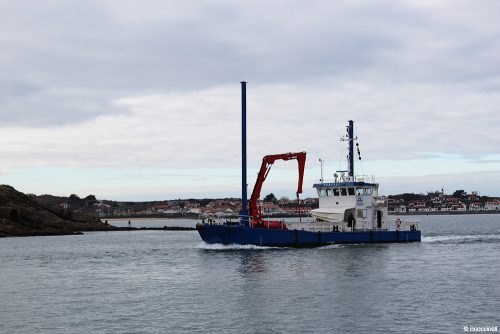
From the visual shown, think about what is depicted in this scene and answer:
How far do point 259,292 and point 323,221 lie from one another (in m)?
29.2

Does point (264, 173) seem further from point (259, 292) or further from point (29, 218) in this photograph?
point (29, 218)

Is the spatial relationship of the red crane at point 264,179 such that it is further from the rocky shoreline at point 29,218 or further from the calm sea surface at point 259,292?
the rocky shoreline at point 29,218

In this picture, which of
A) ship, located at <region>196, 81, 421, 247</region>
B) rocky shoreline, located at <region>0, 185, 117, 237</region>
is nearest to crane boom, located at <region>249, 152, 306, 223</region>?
ship, located at <region>196, 81, 421, 247</region>

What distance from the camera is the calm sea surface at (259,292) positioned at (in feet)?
94.1

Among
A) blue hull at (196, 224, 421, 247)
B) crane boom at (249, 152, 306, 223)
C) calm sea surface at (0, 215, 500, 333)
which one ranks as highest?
crane boom at (249, 152, 306, 223)

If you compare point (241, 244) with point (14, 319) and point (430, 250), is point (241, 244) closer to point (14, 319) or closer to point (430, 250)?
point (430, 250)

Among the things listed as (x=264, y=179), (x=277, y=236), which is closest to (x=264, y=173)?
(x=264, y=179)

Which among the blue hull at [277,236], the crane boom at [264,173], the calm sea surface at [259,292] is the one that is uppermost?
the crane boom at [264,173]

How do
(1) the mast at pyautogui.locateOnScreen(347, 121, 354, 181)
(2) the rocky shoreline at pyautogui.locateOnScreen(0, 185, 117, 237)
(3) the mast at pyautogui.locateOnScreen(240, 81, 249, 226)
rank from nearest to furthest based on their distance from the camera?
(3) the mast at pyautogui.locateOnScreen(240, 81, 249, 226) → (1) the mast at pyautogui.locateOnScreen(347, 121, 354, 181) → (2) the rocky shoreline at pyautogui.locateOnScreen(0, 185, 117, 237)

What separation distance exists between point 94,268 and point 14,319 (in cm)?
2221

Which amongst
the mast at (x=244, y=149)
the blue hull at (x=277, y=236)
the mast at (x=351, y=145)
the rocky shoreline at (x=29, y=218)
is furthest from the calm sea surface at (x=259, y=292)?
the rocky shoreline at (x=29, y=218)

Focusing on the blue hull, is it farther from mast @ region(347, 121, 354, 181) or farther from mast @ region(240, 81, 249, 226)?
mast @ region(347, 121, 354, 181)

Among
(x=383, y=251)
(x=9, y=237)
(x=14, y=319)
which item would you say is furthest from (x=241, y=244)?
(x=9, y=237)

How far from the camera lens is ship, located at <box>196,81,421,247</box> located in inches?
2370
